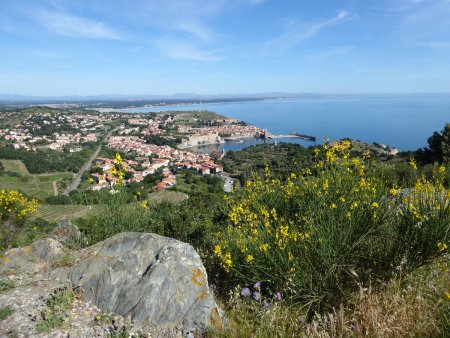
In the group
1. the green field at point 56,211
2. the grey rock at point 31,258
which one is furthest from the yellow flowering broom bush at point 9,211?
the green field at point 56,211

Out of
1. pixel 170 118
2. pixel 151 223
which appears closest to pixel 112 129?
pixel 170 118

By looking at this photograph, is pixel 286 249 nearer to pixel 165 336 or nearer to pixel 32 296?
pixel 165 336

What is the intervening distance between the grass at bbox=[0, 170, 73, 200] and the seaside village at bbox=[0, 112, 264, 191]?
7704 mm

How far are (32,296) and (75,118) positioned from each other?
150 meters

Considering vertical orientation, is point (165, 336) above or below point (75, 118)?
above

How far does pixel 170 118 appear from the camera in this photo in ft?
509

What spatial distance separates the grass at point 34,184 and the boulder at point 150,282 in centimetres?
4681

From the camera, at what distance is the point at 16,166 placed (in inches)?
2378

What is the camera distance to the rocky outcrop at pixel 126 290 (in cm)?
288

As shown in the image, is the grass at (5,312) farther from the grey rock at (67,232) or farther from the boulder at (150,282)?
the grey rock at (67,232)

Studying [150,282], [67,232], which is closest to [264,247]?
[150,282]

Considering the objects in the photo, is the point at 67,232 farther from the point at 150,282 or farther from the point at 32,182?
the point at 32,182

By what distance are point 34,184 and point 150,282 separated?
5742 centimetres

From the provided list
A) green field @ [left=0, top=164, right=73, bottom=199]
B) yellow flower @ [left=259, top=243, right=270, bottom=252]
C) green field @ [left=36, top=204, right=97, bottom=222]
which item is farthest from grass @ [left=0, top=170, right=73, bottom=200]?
yellow flower @ [left=259, top=243, right=270, bottom=252]
